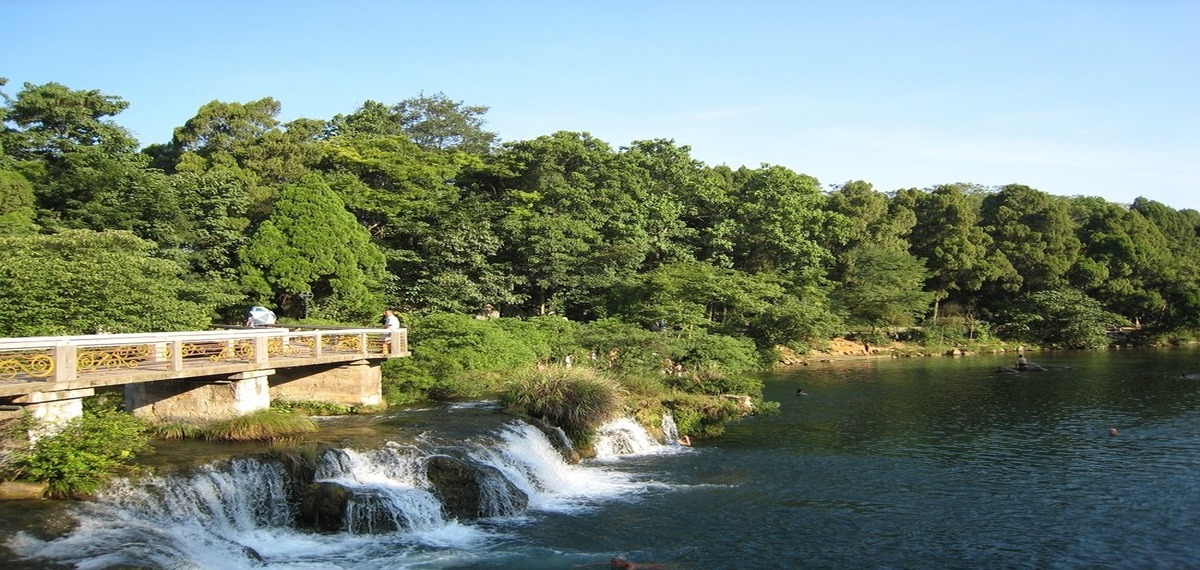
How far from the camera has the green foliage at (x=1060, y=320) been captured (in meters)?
53.7

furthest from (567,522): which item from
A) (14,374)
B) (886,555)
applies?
(14,374)

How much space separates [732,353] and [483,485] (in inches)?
586

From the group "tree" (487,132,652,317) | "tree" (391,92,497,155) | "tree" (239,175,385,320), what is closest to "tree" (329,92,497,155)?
"tree" (391,92,497,155)

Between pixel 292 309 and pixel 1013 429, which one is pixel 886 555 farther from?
pixel 292 309

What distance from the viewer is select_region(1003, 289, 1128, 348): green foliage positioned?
53.7 m

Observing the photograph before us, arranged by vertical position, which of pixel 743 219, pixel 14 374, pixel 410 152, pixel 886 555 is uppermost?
pixel 410 152

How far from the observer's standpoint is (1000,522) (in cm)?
1527

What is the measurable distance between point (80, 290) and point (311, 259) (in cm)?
1192

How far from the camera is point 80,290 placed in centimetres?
1902

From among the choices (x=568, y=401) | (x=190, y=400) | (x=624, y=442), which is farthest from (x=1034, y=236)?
(x=190, y=400)

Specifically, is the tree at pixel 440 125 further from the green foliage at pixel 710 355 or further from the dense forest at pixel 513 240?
the green foliage at pixel 710 355

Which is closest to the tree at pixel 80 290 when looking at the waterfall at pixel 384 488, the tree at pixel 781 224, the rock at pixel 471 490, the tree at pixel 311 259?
the tree at pixel 311 259

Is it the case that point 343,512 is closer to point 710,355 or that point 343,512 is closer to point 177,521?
point 177,521

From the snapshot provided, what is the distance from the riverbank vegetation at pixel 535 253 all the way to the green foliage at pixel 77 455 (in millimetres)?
6527
